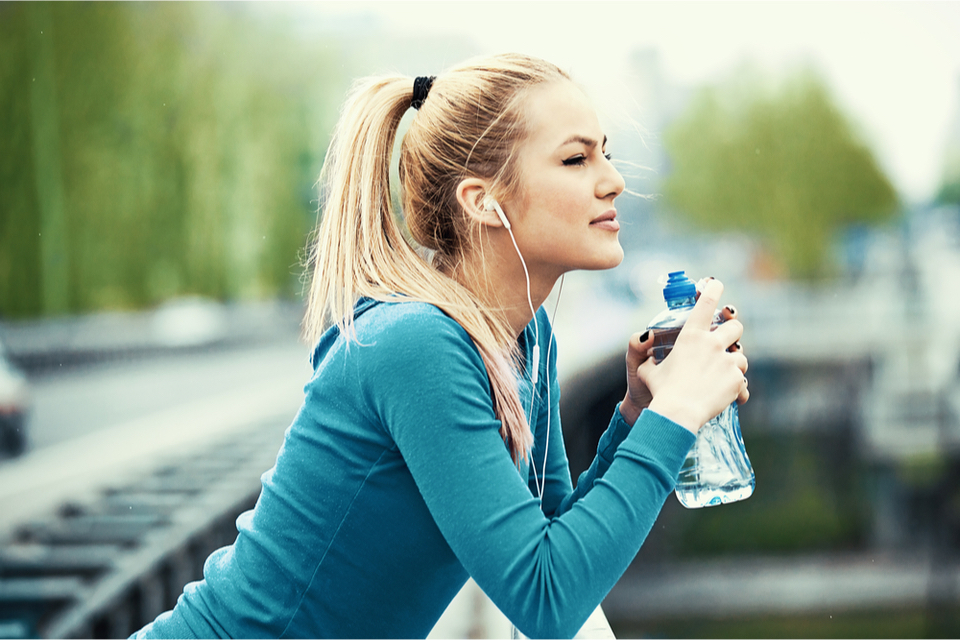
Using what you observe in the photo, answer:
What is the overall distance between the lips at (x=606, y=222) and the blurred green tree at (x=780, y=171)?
26530mm

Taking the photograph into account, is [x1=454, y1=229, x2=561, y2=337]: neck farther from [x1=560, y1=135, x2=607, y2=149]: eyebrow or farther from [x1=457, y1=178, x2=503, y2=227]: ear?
[x1=560, y1=135, x2=607, y2=149]: eyebrow

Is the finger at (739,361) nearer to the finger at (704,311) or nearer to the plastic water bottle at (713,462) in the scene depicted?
the finger at (704,311)

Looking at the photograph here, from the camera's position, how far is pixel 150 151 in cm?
1900

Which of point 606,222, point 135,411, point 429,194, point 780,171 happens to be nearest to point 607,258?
point 606,222

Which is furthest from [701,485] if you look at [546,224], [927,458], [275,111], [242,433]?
[927,458]

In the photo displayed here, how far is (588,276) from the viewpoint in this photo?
2566 cm

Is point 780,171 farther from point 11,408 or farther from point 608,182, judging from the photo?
point 608,182

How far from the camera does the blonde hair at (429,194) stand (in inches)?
42.0

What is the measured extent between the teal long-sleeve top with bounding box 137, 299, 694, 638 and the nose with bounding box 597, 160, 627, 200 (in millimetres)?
263

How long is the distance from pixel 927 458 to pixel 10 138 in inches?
907

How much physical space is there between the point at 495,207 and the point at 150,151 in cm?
1931

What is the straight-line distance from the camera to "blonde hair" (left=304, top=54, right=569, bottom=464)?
107 cm

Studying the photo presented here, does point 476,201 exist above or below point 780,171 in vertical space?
above

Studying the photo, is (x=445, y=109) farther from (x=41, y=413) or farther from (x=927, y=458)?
(x=927, y=458)
